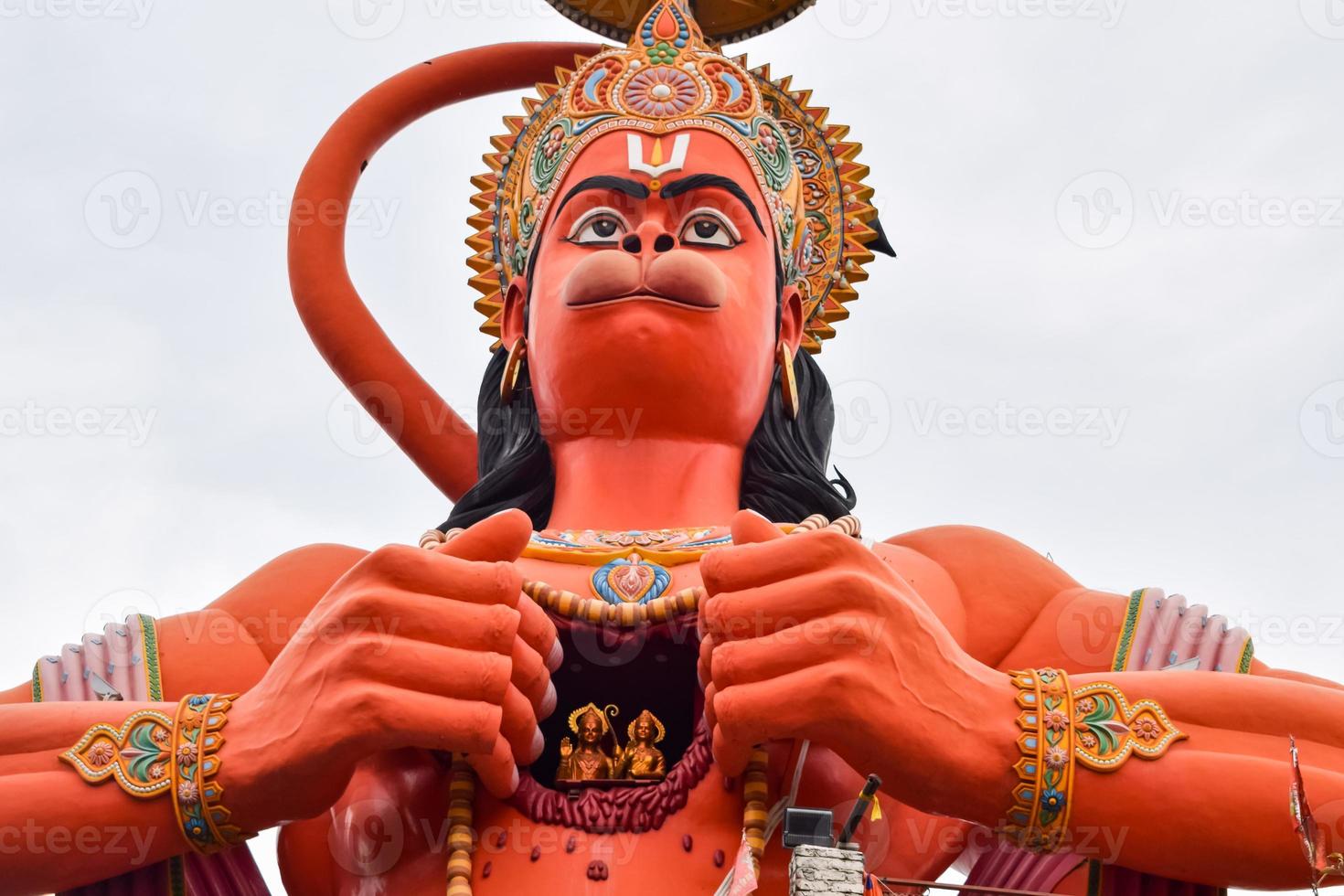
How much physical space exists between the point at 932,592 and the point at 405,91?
3.31m

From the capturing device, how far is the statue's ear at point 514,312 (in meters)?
7.36

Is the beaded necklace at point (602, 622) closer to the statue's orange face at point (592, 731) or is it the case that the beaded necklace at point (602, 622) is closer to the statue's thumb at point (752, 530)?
the statue's thumb at point (752, 530)

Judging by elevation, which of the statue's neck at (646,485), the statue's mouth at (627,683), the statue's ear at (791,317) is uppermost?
the statue's ear at (791,317)

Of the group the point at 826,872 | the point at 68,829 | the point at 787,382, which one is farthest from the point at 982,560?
the point at 68,829

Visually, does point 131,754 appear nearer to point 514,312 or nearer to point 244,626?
point 244,626

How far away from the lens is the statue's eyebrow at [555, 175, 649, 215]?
6883 mm

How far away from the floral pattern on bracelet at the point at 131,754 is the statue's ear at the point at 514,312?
94.7 inches

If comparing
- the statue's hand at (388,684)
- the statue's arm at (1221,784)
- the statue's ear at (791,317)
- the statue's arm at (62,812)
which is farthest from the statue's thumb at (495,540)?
the statue's ear at (791,317)

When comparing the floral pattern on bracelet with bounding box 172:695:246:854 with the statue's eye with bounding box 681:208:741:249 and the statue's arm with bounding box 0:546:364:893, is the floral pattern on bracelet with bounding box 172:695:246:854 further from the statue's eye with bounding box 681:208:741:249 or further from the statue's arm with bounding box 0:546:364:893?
the statue's eye with bounding box 681:208:741:249

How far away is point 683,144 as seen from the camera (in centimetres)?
704

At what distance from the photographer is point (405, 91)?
8.15 meters

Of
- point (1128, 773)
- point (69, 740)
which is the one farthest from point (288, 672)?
point (1128, 773)

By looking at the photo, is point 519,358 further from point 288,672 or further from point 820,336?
point 288,672

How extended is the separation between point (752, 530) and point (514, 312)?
2316mm
